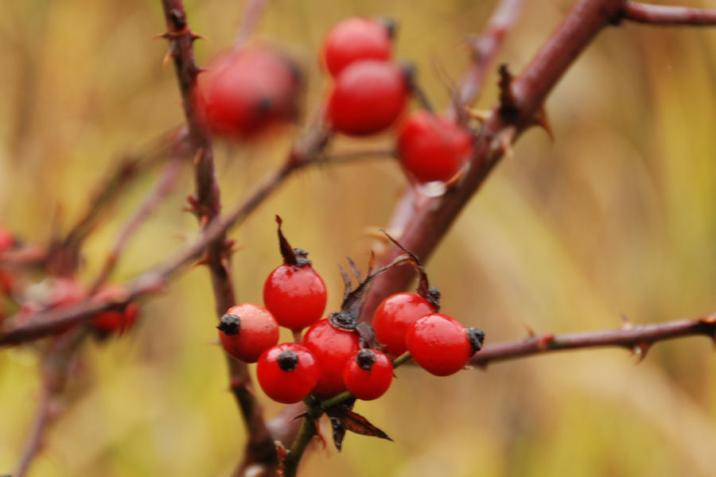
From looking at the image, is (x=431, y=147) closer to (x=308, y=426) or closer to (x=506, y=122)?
(x=506, y=122)

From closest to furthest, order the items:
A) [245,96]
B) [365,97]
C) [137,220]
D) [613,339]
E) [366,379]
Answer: [366,379] < [613,339] < [365,97] < [137,220] < [245,96]

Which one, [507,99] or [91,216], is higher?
[507,99]

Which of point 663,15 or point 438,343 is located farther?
point 663,15

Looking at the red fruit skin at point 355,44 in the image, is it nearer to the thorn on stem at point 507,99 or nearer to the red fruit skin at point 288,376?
the thorn on stem at point 507,99

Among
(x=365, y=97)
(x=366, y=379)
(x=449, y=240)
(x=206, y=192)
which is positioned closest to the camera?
(x=366, y=379)

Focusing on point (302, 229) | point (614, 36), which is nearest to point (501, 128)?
point (302, 229)

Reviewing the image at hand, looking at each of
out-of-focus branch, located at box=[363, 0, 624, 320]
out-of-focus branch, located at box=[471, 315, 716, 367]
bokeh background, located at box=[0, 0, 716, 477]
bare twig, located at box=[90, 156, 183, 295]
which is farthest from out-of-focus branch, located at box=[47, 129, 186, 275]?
bokeh background, located at box=[0, 0, 716, 477]

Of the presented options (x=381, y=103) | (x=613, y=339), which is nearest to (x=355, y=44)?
(x=381, y=103)
